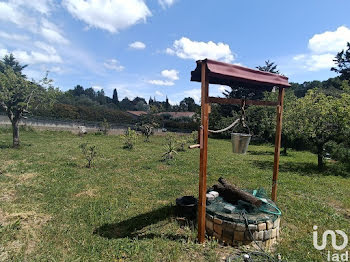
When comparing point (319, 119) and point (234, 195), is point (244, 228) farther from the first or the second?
point (319, 119)

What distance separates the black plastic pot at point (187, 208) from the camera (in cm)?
374

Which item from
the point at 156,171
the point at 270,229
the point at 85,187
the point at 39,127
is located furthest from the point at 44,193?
the point at 39,127

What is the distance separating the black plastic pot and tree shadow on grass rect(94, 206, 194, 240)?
21 cm

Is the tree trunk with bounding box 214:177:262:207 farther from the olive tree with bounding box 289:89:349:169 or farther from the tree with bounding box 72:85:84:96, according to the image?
the tree with bounding box 72:85:84:96

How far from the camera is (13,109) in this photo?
10273 millimetres

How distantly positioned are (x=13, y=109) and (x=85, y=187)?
26.4 ft

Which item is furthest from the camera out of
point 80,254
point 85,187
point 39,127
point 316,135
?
point 39,127

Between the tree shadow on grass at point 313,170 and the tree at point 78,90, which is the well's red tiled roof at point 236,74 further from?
the tree at point 78,90

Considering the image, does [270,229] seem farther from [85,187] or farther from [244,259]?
[85,187]

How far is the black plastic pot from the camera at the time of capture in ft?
12.3

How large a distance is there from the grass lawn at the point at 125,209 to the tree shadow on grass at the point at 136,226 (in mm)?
16

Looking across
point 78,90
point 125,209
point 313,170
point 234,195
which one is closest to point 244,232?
point 234,195

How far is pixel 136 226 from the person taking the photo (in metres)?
3.52

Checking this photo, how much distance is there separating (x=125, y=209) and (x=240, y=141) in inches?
107
